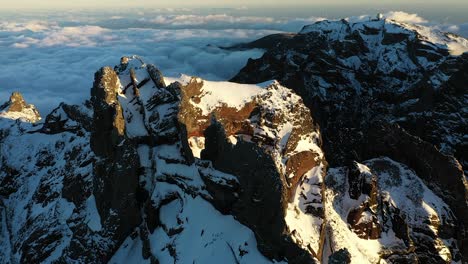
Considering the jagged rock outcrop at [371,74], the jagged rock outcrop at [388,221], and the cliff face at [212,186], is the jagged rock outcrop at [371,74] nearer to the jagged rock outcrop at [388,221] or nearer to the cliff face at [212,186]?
the cliff face at [212,186]

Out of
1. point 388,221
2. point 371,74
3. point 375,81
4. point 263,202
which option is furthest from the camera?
point 371,74

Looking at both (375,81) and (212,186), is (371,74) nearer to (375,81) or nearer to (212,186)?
(375,81)

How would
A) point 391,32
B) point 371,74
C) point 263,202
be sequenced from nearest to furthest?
Answer: point 263,202, point 371,74, point 391,32

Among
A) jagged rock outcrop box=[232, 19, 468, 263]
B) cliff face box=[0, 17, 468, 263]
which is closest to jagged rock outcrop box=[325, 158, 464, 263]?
cliff face box=[0, 17, 468, 263]

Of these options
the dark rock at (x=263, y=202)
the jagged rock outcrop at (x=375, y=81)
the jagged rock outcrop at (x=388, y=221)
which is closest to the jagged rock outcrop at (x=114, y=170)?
the dark rock at (x=263, y=202)

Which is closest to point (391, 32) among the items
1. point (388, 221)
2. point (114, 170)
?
point (388, 221)

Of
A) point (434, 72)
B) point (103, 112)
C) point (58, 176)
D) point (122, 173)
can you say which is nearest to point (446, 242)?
Result: point (122, 173)

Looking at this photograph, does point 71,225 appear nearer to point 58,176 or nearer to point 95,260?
point 95,260
